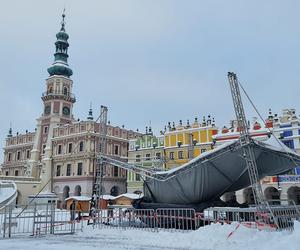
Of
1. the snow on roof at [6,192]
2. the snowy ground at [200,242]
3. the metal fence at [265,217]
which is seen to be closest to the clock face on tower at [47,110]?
the snow on roof at [6,192]

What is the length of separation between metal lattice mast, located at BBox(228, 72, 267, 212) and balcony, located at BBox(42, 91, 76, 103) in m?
42.6

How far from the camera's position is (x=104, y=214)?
18016 mm

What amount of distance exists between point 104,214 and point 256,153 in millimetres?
9161

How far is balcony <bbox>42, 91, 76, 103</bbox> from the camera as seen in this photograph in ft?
169

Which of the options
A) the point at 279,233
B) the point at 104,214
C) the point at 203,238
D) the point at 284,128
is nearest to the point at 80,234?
the point at 104,214

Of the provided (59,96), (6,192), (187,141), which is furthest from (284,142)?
(59,96)

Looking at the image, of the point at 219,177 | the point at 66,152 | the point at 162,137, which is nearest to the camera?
the point at 219,177

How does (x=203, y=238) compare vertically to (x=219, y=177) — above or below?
below

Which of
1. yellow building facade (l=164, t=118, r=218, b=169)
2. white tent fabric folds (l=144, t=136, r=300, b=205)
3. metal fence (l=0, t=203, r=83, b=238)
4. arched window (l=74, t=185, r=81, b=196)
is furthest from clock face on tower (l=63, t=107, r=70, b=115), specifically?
white tent fabric folds (l=144, t=136, r=300, b=205)

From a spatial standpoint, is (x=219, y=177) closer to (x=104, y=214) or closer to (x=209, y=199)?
(x=209, y=199)

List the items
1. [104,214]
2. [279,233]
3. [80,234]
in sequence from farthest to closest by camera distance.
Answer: [104,214], [80,234], [279,233]

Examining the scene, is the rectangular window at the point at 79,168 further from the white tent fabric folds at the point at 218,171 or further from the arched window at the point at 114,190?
the white tent fabric folds at the point at 218,171

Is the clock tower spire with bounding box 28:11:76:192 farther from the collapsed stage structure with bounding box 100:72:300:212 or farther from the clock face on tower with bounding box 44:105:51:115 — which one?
the collapsed stage structure with bounding box 100:72:300:212

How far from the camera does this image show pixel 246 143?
40.8ft
